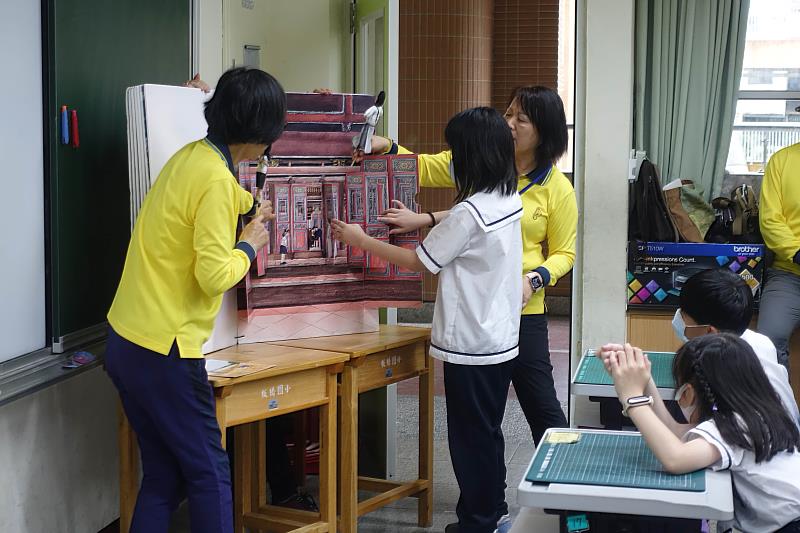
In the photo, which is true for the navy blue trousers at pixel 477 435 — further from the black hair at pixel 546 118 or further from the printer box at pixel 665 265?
the printer box at pixel 665 265

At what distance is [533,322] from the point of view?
3.31 m

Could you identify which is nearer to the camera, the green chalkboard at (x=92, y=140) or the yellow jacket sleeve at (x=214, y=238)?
the yellow jacket sleeve at (x=214, y=238)

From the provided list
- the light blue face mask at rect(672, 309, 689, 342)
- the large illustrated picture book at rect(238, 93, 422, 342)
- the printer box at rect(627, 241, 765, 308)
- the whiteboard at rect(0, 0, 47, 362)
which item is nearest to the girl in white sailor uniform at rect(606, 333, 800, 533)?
the light blue face mask at rect(672, 309, 689, 342)

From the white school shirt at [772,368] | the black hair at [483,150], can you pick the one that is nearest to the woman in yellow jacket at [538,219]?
the black hair at [483,150]

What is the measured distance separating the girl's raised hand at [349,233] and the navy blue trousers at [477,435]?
0.48m

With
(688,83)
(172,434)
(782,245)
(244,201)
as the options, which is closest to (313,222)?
(244,201)

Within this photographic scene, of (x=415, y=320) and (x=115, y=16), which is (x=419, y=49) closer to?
(x=415, y=320)

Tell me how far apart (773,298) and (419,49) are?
4.59 metres

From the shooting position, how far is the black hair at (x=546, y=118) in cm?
326

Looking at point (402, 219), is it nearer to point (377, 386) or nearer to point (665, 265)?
point (377, 386)

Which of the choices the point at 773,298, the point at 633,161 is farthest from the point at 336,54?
the point at 773,298

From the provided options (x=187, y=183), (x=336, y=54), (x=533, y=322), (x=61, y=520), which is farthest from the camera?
(x=336, y=54)

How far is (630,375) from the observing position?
204 centimetres

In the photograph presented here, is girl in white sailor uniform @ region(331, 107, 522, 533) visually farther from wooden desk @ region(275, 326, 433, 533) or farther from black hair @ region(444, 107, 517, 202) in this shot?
wooden desk @ region(275, 326, 433, 533)
